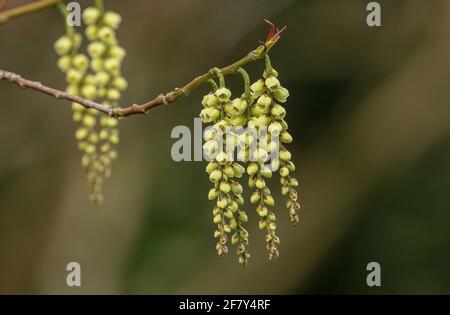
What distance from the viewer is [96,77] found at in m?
2.23

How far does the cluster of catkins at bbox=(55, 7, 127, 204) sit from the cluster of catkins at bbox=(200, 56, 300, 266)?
1.55ft

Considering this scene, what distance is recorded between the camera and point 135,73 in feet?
20.2

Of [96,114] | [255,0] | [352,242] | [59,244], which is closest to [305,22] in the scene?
[255,0]

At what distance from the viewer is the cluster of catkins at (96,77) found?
2.19 m

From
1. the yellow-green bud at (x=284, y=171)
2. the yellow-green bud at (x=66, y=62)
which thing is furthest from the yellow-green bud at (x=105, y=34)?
the yellow-green bud at (x=284, y=171)

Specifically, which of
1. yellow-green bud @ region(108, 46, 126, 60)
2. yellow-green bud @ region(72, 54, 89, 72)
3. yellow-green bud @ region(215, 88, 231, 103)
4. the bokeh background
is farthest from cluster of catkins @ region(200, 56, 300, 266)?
the bokeh background

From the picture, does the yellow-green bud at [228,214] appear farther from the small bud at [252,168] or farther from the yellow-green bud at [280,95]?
the yellow-green bud at [280,95]

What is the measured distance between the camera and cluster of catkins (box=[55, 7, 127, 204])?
219 cm

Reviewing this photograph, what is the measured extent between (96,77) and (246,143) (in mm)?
625

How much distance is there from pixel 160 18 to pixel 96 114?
156 inches

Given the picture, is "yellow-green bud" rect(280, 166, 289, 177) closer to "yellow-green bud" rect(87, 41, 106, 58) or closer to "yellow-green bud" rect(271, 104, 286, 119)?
"yellow-green bud" rect(271, 104, 286, 119)

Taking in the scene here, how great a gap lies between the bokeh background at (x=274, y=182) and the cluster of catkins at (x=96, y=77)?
3.69 metres

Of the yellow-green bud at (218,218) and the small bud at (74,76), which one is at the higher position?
the small bud at (74,76)

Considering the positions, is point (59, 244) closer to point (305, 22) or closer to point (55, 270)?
point (55, 270)
